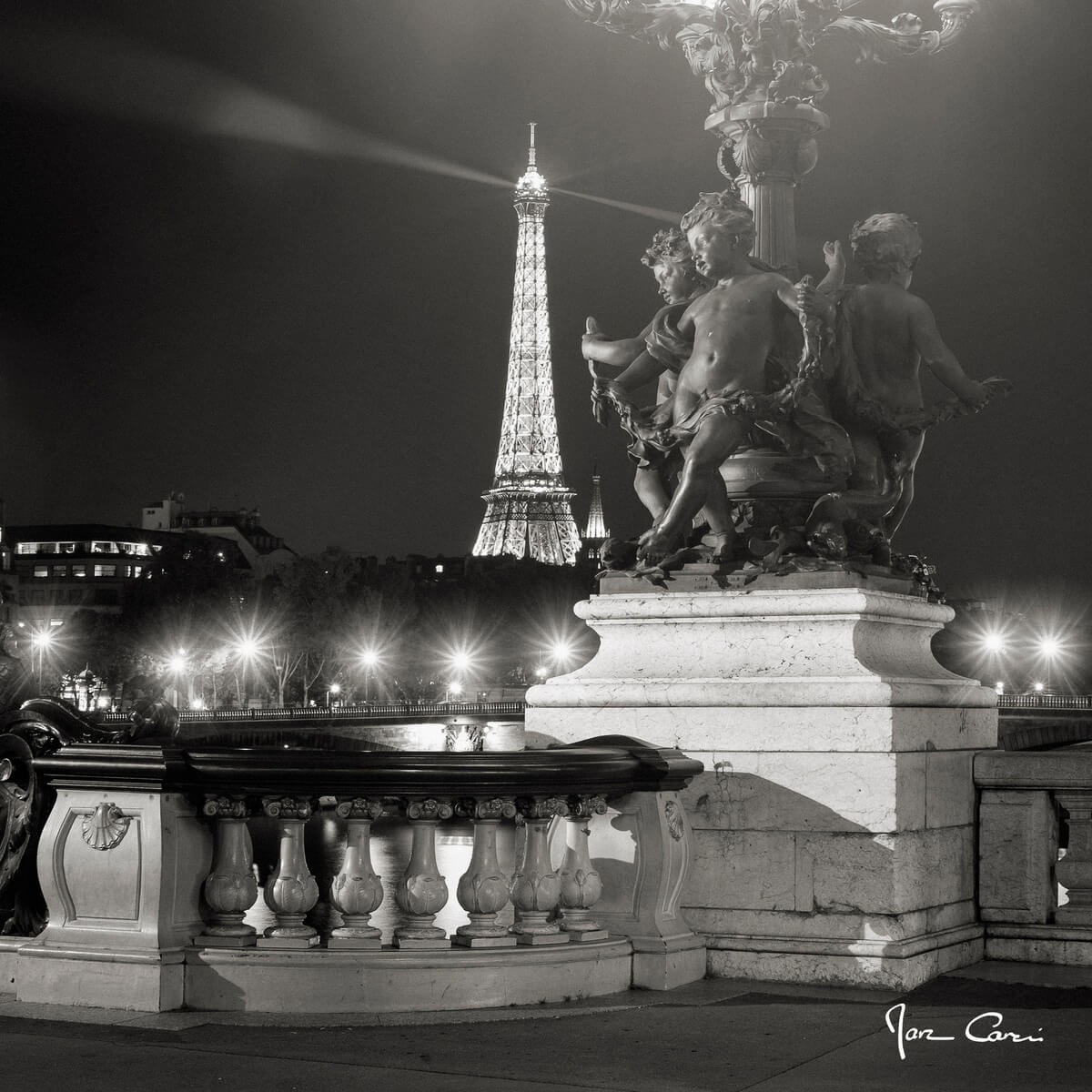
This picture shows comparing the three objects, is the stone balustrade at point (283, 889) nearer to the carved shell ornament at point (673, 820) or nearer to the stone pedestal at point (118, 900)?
the stone pedestal at point (118, 900)

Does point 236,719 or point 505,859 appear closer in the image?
point 505,859

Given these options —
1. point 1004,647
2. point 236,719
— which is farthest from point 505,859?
point 1004,647

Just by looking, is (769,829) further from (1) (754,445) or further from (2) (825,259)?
(2) (825,259)

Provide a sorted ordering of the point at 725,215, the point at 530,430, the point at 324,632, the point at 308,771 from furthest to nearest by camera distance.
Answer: the point at 530,430
the point at 324,632
the point at 725,215
the point at 308,771

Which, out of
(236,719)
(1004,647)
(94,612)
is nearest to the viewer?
(236,719)

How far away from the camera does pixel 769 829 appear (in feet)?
34.1

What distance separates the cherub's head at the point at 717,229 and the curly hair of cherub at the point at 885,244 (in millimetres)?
812

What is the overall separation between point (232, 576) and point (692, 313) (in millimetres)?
109380

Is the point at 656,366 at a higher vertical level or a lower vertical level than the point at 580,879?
higher

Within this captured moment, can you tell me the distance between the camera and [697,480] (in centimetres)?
1127

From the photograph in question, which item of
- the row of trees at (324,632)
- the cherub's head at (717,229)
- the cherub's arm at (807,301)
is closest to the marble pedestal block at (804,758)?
the cherub's arm at (807,301)

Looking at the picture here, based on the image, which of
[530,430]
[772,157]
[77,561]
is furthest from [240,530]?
[772,157]

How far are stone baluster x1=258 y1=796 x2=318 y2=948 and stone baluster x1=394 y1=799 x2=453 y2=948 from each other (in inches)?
16.7

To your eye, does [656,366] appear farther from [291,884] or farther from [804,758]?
[291,884]
